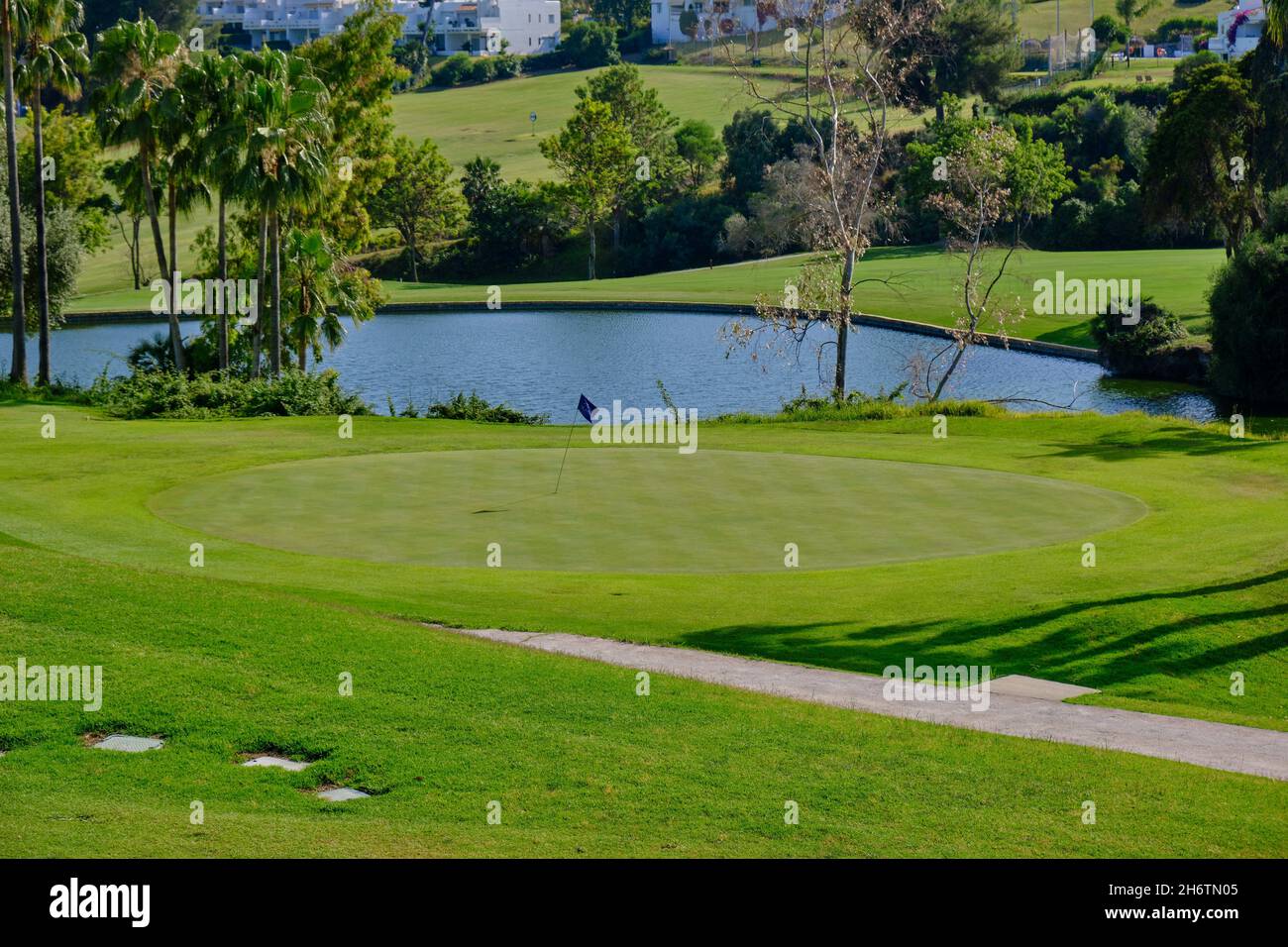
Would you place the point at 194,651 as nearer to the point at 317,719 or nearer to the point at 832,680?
the point at 317,719

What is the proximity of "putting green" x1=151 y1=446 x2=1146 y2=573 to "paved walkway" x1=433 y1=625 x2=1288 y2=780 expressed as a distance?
3.74 meters

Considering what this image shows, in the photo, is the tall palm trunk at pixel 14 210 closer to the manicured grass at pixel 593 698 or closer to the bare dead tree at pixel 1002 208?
the manicured grass at pixel 593 698

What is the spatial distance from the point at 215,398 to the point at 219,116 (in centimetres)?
1130

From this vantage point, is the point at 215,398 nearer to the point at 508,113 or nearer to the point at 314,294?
the point at 314,294

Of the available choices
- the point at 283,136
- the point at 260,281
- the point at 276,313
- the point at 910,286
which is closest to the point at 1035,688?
the point at 283,136

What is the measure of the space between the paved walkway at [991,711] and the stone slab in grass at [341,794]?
4.63 metres

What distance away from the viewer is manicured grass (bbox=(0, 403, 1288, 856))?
34.6ft

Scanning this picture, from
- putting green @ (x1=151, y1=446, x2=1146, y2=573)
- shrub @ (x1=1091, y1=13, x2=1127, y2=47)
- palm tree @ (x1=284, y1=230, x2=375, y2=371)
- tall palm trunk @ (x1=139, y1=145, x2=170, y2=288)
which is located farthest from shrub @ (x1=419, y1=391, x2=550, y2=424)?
shrub @ (x1=1091, y1=13, x2=1127, y2=47)

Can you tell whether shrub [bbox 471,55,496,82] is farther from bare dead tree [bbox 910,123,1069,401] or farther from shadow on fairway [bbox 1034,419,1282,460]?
shadow on fairway [bbox 1034,419,1282,460]

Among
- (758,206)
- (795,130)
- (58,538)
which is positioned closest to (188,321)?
(758,206)

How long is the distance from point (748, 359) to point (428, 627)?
55403 millimetres

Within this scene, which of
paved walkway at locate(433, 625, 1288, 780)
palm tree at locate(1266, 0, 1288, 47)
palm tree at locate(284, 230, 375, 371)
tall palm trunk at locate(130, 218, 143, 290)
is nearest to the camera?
paved walkway at locate(433, 625, 1288, 780)

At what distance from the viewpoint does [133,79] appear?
49781 millimetres

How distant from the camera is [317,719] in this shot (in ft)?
42.5
